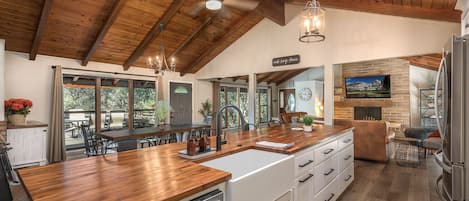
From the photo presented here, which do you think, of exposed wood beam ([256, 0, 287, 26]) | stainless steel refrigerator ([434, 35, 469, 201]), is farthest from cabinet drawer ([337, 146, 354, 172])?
exposed wood beam ([256, 0, 287, 26])

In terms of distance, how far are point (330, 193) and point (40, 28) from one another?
5.55 metres

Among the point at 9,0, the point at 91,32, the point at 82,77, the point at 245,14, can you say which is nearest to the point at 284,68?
the point at 245,14

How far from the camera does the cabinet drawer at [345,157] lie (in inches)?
118

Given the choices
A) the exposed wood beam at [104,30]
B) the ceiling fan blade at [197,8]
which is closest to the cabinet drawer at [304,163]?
the exposed wood beam at [104,30]

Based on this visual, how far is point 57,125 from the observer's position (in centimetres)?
517

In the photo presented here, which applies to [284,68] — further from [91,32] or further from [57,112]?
[57,112]

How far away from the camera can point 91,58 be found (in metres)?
5.72

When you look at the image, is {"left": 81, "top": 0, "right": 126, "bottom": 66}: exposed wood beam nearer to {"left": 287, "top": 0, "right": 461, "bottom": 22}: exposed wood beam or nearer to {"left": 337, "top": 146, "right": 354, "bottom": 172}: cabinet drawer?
{"left": 287, "top": 0, "right": 461, "bottom": 22}: exposed wood beam

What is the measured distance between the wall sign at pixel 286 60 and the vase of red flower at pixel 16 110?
5.53 metres

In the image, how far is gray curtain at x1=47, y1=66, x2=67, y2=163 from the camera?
5.11 metres

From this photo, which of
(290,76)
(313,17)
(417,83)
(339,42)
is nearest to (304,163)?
(313,17)

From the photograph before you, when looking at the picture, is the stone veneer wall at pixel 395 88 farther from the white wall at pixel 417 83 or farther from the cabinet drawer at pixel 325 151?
the cabinet drawer at pixel 325 151

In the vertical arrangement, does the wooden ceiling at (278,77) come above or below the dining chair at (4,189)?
above

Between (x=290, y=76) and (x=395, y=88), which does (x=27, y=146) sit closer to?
(x=290, y=76)
